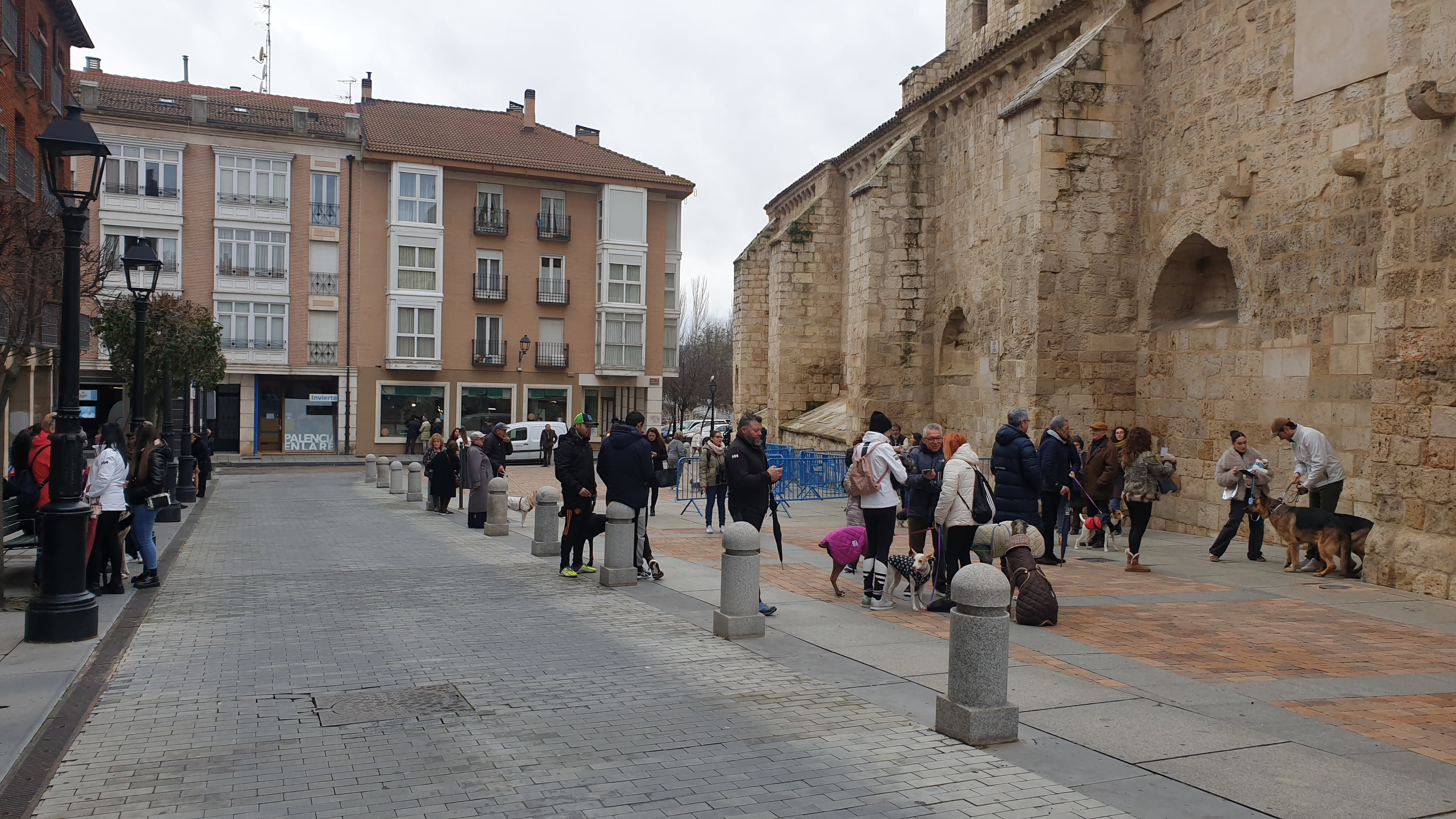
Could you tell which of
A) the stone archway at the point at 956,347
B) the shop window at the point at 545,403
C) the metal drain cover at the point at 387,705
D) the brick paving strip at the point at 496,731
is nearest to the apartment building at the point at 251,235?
the shop window at the point at 545,403

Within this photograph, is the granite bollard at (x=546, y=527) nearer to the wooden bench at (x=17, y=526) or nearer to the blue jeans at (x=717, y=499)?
the blue jeans at (x=717, y=499)

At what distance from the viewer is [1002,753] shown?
527 cm

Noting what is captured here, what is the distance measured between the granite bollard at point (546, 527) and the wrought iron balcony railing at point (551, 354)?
30224mm

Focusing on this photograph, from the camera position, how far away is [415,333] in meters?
40.8

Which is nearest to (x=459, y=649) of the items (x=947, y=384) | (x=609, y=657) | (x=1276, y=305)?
(x=609, y=657)

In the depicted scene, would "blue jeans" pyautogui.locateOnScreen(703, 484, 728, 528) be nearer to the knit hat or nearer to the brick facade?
→ the knit hat

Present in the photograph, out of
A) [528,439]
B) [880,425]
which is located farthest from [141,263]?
[528,439]

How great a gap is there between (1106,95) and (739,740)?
14.1m

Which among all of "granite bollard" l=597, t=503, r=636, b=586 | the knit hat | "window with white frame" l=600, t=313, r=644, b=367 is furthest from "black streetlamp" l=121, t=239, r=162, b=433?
"window with white frame" l=600, t=313, r=644, b=367

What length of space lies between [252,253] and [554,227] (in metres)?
11.7

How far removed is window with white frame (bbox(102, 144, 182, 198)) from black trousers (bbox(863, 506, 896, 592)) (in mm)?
37004

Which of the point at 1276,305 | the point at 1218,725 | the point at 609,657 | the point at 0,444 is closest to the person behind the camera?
the point at 1218,725

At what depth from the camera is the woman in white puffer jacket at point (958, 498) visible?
28.3 ft

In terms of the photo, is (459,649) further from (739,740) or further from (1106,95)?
(1106,95)
